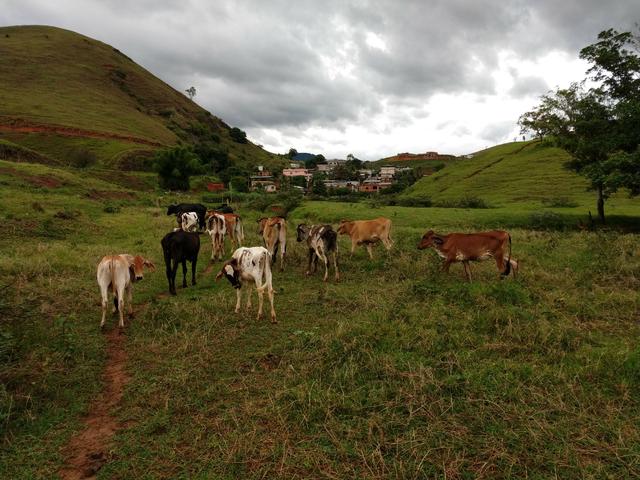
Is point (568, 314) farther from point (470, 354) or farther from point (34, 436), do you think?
point (34, 436)

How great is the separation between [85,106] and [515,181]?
89.3m

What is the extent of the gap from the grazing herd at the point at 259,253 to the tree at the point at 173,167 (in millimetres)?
38018

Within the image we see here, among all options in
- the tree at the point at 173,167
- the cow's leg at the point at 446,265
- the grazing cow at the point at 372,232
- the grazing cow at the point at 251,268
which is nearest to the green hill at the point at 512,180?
the grazing cow at the point at 372,232

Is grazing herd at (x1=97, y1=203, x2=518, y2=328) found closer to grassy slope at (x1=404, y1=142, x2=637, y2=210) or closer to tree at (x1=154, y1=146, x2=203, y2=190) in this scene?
grassy slope at (x1=404, y1=142, x2=637, y2=210)

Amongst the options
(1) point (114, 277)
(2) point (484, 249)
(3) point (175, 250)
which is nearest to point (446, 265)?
(2) point (484, 249)

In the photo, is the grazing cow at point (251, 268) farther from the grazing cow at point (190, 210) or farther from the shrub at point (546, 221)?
the shrub at point (546, 221)

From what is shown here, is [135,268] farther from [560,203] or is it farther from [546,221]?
[560,203]

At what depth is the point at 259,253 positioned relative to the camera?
334 inches

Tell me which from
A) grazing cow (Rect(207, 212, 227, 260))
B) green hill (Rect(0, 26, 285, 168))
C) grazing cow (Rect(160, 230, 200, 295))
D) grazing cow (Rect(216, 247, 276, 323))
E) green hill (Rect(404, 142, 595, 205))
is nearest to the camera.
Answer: grazing cow (Rect(216, 247, 276, 323))

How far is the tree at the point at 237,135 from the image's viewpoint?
501 ft

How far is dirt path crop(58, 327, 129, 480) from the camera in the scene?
4117 millimetres

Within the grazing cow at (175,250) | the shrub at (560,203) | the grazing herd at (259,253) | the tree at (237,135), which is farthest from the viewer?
the tree at (237,135)

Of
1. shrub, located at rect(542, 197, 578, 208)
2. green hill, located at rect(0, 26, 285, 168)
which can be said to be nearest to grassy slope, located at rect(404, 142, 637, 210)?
shrub, located at rect(542, 197, 578, 208)

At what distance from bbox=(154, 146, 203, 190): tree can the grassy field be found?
143 feet
